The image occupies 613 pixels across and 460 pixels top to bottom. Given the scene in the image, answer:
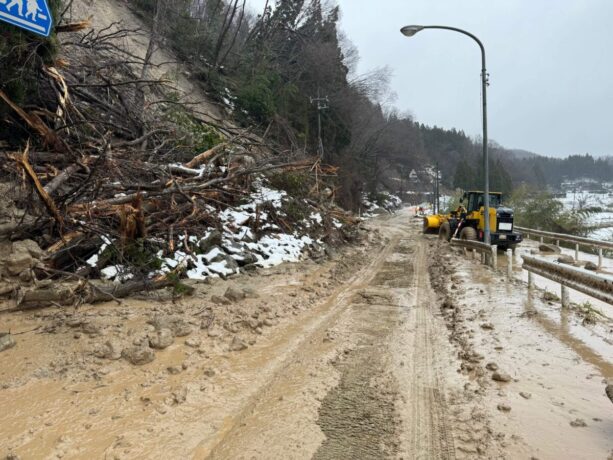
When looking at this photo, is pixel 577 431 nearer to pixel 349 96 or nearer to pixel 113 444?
pixel 113 444

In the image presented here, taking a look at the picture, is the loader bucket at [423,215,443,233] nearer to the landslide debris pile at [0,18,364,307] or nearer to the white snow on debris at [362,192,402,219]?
the landslide debris pile at [0,18,364,307]

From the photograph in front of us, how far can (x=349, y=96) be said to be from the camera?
4138cm

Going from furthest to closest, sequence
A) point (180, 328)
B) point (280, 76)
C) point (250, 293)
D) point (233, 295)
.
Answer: point (280, 76) → point (250, 293) → point (233, 295) → point (180, 328)

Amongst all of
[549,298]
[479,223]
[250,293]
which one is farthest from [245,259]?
[479,223]

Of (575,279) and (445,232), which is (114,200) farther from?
(445,232)

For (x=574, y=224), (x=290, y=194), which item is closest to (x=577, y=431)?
(x=290, y=194)

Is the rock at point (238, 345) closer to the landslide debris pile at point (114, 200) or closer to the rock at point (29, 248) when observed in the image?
the landslide debris pile at point (114, 200)

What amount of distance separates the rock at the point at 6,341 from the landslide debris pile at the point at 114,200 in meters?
0.98

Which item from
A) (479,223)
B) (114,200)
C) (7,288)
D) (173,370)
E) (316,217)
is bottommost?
(173,370)

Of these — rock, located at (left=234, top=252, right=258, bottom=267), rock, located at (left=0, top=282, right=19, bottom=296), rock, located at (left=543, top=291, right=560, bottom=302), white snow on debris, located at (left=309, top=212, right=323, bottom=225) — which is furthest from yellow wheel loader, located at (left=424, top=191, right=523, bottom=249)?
rock, located at (left=0, top=282, right=19, bottom=296)

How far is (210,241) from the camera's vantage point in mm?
9062

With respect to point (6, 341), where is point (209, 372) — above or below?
below

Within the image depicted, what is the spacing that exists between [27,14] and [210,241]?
21.1 ft

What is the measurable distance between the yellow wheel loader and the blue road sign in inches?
637
